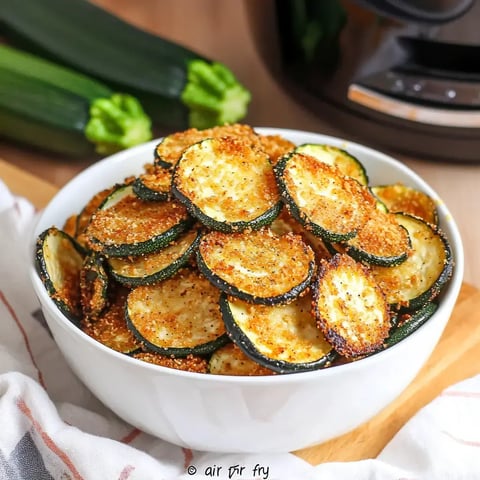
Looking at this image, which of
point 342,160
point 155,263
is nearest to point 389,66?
point 342,160

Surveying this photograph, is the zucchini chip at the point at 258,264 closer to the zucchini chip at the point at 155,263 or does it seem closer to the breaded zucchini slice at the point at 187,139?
the zucchini chip at the point at 155,263

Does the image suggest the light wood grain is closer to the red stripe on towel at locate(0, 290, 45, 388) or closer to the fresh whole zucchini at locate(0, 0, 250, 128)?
the red stripe on towel at locate(0, 290, 45, 388)

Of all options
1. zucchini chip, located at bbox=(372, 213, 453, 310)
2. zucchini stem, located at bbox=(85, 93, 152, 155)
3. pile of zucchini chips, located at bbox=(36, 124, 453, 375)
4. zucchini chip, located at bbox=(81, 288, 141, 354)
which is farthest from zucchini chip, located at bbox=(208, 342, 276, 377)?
zucchini stem, located at bbox=(85, 93, 152, 155)

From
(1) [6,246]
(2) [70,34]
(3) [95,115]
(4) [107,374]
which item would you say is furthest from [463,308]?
(2) [70,34]

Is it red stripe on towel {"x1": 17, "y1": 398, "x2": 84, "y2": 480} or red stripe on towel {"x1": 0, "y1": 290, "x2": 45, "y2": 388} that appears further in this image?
red stripe on towel {"x1": 0, "y1": 290, "x2": 45, "y2": 388}

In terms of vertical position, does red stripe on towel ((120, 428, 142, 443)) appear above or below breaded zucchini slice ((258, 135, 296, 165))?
below

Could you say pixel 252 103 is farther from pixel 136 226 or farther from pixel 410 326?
pixel 410 326
